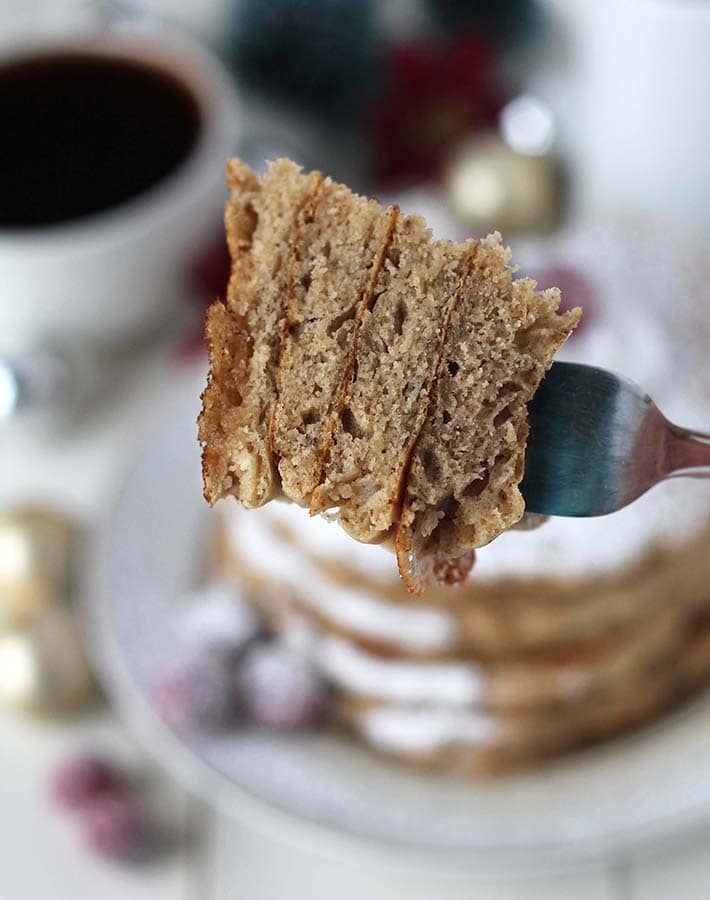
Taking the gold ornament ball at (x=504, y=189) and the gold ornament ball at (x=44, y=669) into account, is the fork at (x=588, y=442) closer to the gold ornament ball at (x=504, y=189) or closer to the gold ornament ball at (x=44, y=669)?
the gold ornament ball at (x=44, y=669)

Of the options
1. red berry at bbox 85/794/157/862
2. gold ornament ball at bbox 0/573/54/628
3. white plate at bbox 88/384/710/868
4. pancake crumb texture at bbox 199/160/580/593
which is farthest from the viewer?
gold ornament ball at bbox 0/573/54/628

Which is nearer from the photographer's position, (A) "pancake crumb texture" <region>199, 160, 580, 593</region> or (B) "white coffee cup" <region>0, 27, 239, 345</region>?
(A) "pancake crumb texture" <region>199, 160, 580, 593</region>

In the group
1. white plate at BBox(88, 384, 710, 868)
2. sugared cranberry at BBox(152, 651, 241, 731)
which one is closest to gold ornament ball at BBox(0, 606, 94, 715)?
white plate at BBox(88, 384, 710, 868)

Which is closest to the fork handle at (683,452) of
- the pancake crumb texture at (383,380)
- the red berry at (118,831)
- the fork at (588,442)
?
the fork at (588,442)

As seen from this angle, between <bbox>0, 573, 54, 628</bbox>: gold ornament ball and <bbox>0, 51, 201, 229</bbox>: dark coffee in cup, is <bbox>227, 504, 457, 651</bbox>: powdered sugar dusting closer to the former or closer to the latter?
<bbox>0, 573, 54, 628</bbox>: gold ornament ball

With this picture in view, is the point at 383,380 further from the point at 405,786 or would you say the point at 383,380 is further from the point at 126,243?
the point at 126,243

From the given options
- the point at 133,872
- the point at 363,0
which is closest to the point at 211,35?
the point at 363,0

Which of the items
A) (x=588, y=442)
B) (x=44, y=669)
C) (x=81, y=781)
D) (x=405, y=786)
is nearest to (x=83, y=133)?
(x=44, y=669)
